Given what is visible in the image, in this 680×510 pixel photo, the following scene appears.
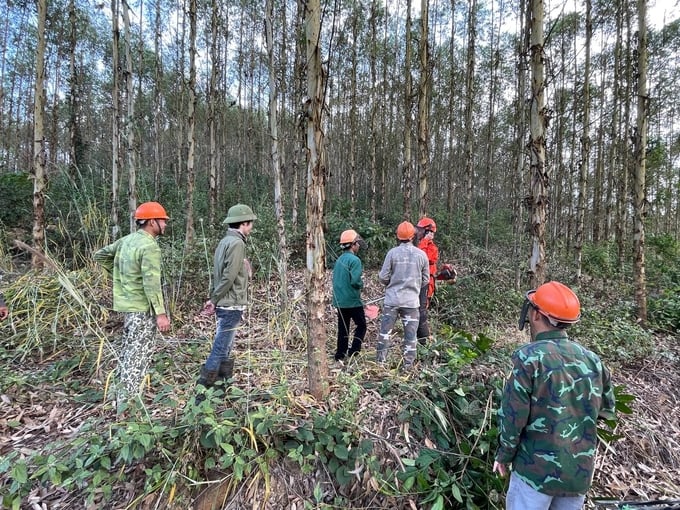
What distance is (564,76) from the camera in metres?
12.8

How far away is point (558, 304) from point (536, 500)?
96cm

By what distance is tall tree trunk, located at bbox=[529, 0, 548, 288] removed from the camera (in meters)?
3.19

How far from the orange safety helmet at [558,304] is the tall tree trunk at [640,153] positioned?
19.0ft

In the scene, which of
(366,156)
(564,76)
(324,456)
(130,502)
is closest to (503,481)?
(324,456)

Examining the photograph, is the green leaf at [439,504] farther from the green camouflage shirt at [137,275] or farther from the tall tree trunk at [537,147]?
the green camouflage shirt at [137,275]

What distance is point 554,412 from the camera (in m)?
1.63

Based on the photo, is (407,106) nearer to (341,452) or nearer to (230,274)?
(230,274)

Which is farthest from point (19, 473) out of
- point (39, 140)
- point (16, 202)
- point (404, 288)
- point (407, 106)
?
point (16, 202)

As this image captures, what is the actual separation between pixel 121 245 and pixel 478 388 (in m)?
3.22

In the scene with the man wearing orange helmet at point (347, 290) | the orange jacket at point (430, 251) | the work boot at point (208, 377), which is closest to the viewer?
the work boot at point (208, 377)

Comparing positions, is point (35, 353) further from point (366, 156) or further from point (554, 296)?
point (366, 156)

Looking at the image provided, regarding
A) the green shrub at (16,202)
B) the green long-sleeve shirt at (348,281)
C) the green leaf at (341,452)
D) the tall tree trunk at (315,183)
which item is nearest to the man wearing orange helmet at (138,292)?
the tall tree trunk at (315,183)

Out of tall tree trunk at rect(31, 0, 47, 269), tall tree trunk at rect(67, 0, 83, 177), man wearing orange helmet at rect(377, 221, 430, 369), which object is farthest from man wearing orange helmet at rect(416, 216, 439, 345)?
tall tree trunk at rect(67, 0, 83, 177)

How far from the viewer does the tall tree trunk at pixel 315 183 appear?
247 centimetres
